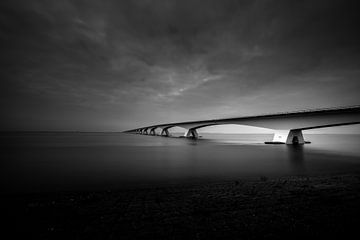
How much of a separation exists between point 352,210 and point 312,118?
112 ft

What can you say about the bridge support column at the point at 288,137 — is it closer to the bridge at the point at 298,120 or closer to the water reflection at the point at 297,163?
the bridge at the point at 298,120

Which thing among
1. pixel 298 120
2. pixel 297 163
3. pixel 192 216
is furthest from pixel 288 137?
pixel 192 216

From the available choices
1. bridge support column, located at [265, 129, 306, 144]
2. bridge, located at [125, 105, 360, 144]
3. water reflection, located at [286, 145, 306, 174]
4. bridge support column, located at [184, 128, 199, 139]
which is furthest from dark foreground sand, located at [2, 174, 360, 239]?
bridge support column, located at [184, 128, 199, 139]

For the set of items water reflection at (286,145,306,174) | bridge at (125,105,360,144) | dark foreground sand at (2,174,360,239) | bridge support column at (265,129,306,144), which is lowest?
water reflection at (286,145,306,174)

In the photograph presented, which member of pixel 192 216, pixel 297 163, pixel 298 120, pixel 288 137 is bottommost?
pixel 297 163

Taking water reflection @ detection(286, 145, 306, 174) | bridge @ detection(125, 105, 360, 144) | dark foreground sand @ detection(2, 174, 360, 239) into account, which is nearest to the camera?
dark foreground sand @ detection(2, 174, 360, 239)

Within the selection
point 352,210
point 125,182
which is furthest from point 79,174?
point 352,210

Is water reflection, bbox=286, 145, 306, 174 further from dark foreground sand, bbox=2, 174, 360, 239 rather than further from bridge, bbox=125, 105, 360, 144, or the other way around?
bridge, bbox=125, 105, 360, 144

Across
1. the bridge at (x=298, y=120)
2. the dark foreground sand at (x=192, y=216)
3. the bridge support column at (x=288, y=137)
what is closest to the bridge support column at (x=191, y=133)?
the bridge at (x=298, y=120)

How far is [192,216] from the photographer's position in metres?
4.11

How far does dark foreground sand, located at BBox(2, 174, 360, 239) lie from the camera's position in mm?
3330

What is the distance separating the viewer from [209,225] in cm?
366

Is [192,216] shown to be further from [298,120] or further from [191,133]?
[191,133]

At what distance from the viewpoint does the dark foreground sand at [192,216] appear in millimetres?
3330
